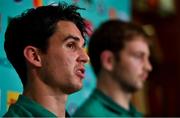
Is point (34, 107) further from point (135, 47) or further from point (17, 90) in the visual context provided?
point (135, 47)

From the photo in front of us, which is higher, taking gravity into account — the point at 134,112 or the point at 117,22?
the point at 117,22

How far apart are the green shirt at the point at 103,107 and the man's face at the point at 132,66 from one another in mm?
54

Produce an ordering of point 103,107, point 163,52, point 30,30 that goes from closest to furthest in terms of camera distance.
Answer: point 30,30 < point 103,107 < point 163,52

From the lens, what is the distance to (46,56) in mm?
565

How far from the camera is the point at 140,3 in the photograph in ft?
6.28

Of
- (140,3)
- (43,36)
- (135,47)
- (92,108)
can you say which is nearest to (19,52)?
(43,36)

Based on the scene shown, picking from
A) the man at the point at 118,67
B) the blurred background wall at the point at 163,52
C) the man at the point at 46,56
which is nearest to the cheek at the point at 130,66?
the man at the point at 118,67

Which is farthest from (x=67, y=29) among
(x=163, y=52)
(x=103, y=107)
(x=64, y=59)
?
(x=163, y=52)

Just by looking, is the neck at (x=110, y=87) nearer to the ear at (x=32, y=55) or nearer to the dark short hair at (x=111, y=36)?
the dark short hair at (x=111, y=36)

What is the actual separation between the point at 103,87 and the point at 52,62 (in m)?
0.56

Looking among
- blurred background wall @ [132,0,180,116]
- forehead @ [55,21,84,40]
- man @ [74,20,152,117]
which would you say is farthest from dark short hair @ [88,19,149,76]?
blurred background wall @ [132,0,180,116]

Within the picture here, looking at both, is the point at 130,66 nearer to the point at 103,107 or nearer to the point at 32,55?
the point at 103,107

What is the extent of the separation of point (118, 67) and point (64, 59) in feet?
1.87

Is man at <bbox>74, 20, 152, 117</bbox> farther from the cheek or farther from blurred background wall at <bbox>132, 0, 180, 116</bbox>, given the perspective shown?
blurred background wall at <bbox>132, 0, 180, 116</bbox>
